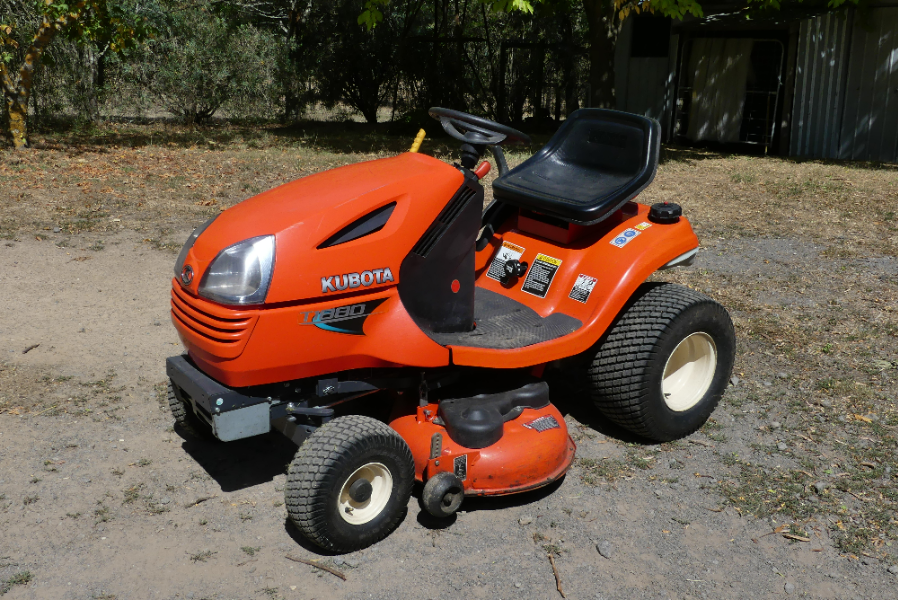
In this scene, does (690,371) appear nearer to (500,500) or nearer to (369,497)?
(500,500)

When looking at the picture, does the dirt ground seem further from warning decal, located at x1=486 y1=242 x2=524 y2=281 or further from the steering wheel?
the steering wheel

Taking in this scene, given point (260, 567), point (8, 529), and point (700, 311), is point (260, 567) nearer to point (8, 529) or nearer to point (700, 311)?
point (8, 529)

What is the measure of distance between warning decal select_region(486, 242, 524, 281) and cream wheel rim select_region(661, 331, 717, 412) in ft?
3.07

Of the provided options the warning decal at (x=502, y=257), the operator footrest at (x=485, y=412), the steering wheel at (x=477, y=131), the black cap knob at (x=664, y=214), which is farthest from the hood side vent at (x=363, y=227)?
the black cap knob at (x=664, y=214)

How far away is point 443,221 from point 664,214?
51.4 inches

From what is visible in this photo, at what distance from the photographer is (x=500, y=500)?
11.5 feet

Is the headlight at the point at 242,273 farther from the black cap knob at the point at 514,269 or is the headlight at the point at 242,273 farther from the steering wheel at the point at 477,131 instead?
the black cap knob at the point at 514,269

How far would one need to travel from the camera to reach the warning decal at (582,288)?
3.81 meters

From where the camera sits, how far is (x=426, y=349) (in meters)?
3.21

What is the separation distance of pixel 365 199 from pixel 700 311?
175cm

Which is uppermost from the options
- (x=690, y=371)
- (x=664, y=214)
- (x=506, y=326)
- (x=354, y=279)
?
(x=664, y=214)

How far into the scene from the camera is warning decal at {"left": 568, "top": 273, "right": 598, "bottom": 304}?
3.81m

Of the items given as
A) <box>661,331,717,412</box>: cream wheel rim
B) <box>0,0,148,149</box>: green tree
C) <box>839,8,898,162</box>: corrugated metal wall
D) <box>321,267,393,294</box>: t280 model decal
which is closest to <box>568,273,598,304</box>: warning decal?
<box>661,331,717,412</box>: cream wheel rim

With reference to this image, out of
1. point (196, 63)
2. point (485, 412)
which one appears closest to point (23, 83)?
point (196, 63)
